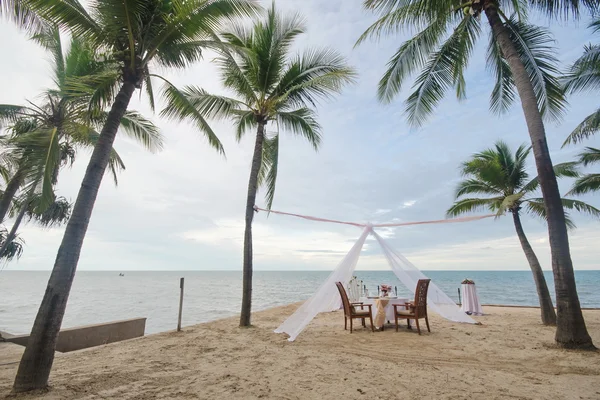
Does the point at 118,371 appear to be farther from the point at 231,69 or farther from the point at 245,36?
the point at 245,36

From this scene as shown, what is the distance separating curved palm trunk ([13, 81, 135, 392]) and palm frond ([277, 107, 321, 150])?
213 inches

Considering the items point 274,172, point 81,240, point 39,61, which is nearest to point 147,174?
point 39,61

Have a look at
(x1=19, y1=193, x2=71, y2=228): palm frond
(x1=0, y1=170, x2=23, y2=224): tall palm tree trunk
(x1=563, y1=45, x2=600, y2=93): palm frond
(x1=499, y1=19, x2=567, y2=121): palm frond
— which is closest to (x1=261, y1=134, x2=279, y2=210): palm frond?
(x1=0, y1=170, x2=23, y2=224): tall palm tree trunk

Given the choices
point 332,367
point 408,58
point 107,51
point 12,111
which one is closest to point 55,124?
point 12,111

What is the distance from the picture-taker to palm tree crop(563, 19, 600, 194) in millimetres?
6945

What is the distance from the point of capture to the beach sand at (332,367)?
3.07 meters

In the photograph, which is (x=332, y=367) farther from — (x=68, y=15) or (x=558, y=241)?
(x=68, y=15)

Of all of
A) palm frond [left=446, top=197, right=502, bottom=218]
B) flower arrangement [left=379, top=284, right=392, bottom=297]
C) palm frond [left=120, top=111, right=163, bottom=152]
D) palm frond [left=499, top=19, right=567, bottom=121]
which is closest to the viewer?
palm frond [left=499, top=19, right=567, bottom=121]

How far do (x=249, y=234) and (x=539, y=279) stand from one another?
7309mm

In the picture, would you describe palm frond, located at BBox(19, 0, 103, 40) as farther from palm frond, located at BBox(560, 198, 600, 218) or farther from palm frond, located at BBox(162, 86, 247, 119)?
palm frond, located at BBox(560, 198, 600, 218)

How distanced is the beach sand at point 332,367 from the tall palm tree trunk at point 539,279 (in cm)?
80

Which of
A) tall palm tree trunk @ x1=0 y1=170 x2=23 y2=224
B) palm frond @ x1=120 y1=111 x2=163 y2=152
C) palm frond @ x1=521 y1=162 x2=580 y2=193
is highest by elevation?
palm frond @ x1=120 y1=111 x2=163 y2=152

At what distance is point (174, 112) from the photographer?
19.4 feet

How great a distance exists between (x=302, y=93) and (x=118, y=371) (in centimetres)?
727
